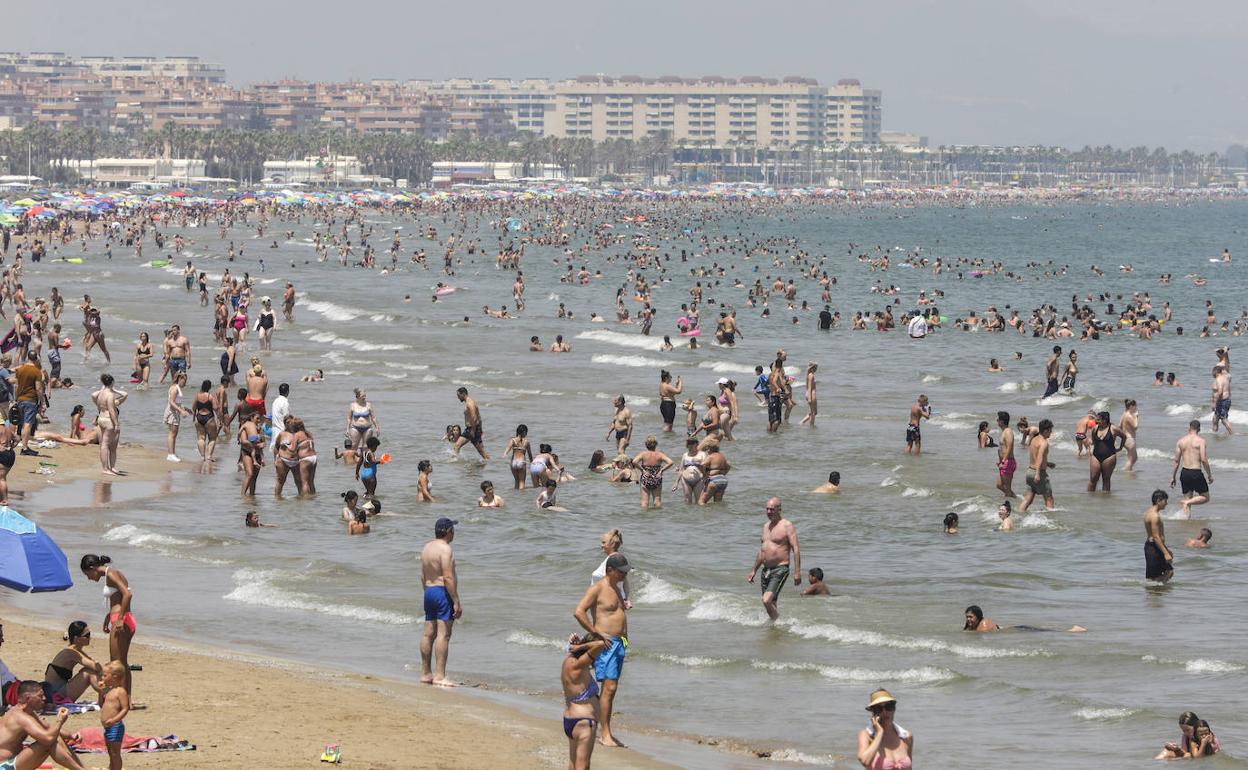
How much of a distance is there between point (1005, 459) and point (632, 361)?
67.5 feet

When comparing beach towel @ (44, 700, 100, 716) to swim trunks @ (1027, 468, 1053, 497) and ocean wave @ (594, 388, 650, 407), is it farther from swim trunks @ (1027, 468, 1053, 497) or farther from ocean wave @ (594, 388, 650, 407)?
ocean wave @ (594, 388, 650, 407)

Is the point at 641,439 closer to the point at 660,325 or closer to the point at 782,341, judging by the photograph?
the point at 782,341

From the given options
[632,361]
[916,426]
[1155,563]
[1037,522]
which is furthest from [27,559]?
[632,361]

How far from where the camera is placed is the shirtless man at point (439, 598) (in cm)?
1301

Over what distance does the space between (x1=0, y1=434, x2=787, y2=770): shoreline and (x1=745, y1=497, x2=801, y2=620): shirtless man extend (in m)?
2.82

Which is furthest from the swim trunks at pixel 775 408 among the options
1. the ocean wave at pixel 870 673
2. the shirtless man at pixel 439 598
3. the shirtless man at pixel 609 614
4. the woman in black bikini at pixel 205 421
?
the shirtless man at pixel 609 614

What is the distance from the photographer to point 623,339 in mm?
49031

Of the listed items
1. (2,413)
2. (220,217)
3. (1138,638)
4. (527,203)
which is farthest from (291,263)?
(527,203)

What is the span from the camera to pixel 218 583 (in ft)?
59.9

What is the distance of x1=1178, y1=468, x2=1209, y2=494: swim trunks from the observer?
22094 millimetres

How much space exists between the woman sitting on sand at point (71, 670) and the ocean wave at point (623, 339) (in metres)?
35.4

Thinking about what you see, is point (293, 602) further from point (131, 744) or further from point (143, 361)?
point (143, 361)

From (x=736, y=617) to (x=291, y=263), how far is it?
222 feet

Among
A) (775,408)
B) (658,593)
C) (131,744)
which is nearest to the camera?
(131,744)
